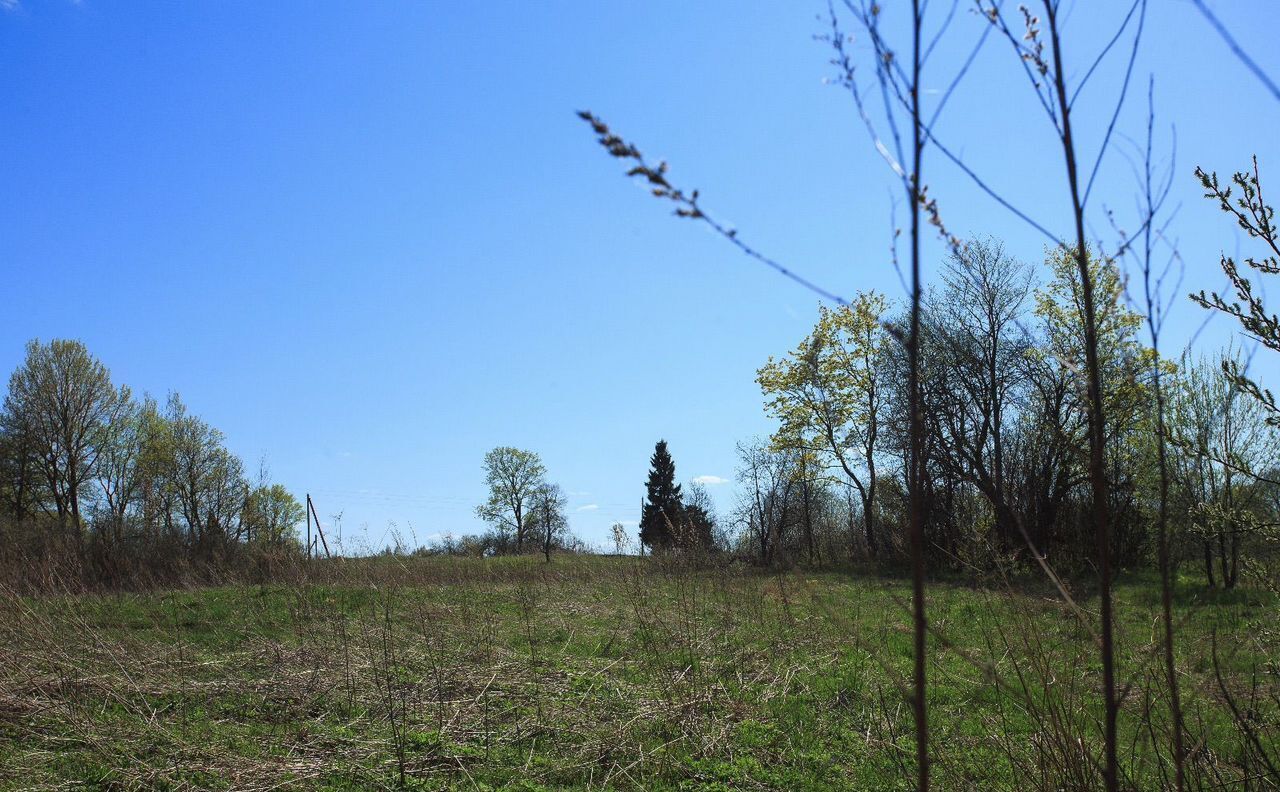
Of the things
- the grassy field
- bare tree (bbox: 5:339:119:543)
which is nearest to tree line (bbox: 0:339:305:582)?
bare tree (bbox: 5:339:119:543)

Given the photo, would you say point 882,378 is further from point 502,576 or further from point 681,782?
point 681,782

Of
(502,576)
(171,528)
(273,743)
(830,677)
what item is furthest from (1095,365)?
(171,528)

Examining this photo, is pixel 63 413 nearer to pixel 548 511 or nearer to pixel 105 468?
pixel 105 468

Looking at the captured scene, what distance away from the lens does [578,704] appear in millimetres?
6133

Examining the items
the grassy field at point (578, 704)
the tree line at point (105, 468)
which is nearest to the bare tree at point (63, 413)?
the tree line at point (105, 468)

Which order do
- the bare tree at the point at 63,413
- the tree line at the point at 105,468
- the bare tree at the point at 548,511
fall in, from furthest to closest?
the bare tree at the point at 548,511 < the bare tree at the point at 63,413 < the tree line at the point at 105,468

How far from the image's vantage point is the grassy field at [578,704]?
4.42m

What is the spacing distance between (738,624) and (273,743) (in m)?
5.55

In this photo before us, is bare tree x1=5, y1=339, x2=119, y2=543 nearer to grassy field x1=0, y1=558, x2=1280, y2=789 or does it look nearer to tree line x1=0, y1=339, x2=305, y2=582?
tree line x1=0, y1=339, x2=305, y2=582

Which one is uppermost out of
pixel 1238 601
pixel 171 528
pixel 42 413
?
pixel 42 413

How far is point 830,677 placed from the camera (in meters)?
7.03

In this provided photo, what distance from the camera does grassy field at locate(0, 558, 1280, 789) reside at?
174 inches

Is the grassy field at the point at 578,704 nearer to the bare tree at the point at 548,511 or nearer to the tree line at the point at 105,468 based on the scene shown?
the tree line at the point at 105,468

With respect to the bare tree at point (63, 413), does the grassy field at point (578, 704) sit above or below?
below
